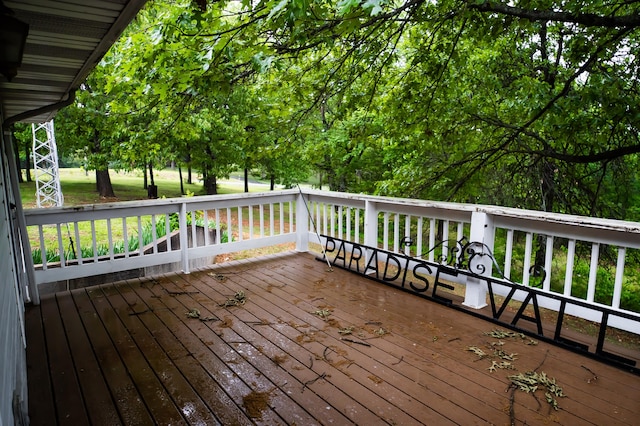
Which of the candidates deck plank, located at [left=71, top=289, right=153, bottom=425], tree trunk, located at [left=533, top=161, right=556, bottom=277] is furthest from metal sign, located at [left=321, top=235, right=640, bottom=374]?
deck plank, located at [left=71, top=289, right=153, bottom=425]

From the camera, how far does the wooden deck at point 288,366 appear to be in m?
2.01

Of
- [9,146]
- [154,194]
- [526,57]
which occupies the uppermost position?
[526,57]

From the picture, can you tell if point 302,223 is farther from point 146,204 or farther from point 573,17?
point 573,17

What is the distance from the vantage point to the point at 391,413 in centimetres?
199

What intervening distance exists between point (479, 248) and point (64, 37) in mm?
3167

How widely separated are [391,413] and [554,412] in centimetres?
86

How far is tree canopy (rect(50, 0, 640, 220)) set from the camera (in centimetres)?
333

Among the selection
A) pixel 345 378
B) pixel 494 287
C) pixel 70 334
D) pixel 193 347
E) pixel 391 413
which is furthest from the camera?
pixel 494 287

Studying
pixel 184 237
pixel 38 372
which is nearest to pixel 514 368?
pixel 38 372

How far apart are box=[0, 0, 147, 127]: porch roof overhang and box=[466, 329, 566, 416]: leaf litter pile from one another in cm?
265

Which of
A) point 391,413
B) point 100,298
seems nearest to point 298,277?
point 100,298

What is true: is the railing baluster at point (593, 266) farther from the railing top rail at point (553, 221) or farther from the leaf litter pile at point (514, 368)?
the leaf litter pile at point (514, 368)

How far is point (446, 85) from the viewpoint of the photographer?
4863 mm

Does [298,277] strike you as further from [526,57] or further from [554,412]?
[526,57]
